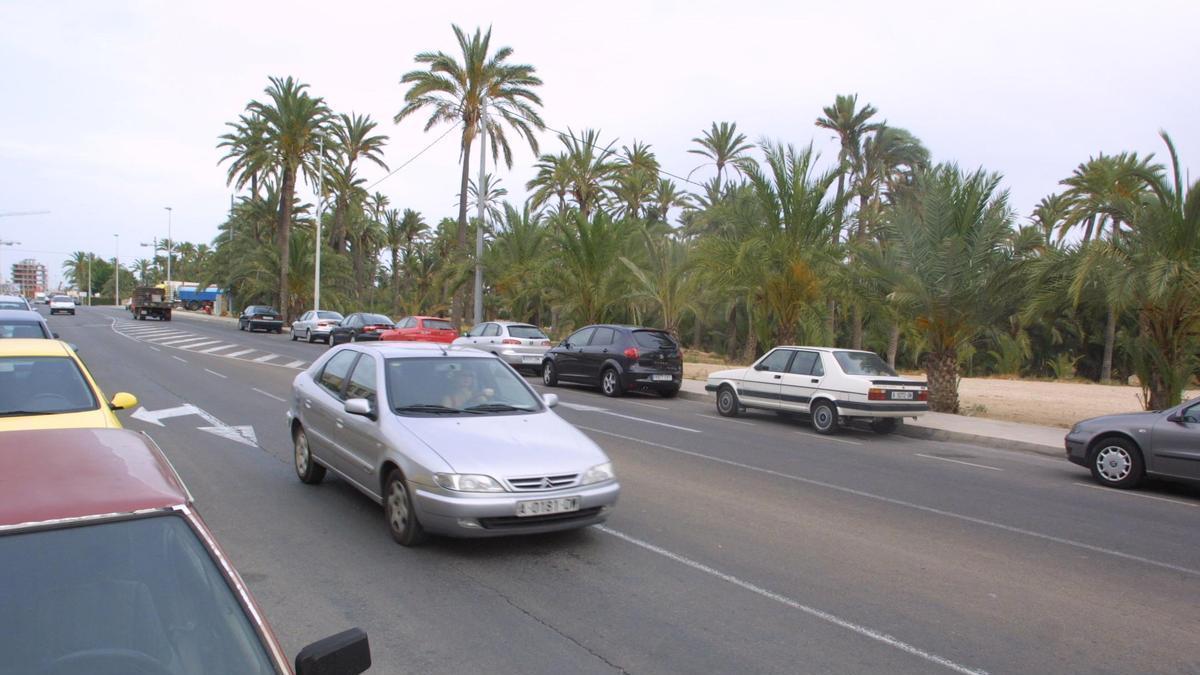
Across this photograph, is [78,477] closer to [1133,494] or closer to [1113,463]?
[1133,494]

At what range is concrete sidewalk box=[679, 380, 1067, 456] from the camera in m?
13.6

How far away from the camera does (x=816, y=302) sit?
20.3m

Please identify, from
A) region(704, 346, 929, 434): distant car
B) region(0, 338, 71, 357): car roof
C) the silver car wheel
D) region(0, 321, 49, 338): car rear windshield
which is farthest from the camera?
region(704, 346, 929, 434): distant car

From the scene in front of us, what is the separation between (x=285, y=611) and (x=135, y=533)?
2.84 m

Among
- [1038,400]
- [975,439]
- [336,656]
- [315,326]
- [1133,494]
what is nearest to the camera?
[336,656]

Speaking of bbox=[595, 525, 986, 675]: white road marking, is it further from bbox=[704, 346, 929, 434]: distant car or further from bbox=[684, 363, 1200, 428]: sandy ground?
bbox=[684, 363, 1200, 428]: sandy ground

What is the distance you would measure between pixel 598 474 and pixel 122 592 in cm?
418

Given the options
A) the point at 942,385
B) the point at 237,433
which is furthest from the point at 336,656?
the point at 942,385

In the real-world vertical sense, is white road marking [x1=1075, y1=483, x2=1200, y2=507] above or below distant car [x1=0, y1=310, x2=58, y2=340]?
below

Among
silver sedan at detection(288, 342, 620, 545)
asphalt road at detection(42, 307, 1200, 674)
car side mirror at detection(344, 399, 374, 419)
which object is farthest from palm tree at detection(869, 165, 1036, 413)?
car side mirror at detection(344, 399, 374, 419)

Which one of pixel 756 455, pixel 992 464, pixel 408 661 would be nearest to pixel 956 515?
pixel 756 455

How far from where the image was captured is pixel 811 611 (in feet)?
17.0

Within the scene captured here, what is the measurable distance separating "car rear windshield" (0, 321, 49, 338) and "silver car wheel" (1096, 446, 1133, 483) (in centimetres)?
1405

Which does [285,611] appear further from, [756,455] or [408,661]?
[756,455]
